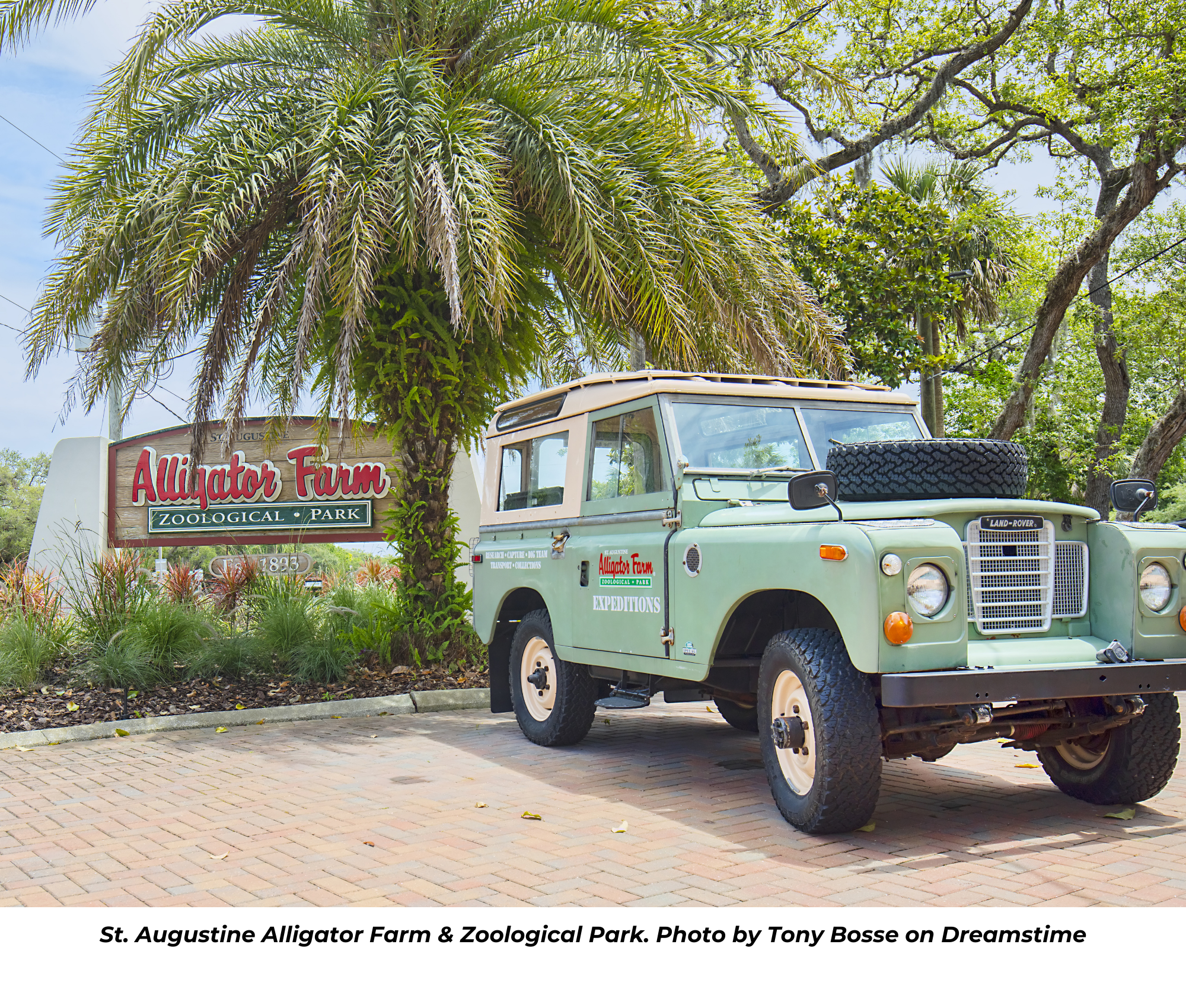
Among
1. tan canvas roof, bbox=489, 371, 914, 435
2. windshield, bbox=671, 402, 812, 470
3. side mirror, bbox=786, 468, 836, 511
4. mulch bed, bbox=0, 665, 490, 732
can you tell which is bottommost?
mulch bed, bbox=0, 665, 490, 732

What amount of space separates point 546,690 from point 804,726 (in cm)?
312

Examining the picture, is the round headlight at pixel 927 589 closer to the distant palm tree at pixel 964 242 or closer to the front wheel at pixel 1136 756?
the front wheel at pixel 1136 756

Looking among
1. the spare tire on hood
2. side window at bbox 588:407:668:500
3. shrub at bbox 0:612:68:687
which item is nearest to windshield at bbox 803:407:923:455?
side window at bbox 588:407:668:500

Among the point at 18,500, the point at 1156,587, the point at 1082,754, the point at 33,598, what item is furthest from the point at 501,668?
the point at 18,500

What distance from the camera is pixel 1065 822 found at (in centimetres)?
522

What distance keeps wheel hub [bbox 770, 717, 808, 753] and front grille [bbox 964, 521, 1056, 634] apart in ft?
3.12

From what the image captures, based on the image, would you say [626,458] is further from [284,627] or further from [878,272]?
[878,272]

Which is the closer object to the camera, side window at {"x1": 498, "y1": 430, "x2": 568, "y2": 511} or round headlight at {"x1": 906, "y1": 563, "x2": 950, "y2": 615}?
round headlight at {"x1": 906, "y1": 563, "x2": 950, "y2": 615}

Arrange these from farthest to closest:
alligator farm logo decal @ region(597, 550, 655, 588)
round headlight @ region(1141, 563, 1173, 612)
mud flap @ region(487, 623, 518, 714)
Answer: mud flap @ region(487, 623, 518, 714)
alligator farm logo decal @ region(597, 550, 655, 588)
round headlight @ region(1141, 563, 1173, 612)

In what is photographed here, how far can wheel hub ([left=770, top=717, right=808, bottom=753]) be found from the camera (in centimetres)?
495

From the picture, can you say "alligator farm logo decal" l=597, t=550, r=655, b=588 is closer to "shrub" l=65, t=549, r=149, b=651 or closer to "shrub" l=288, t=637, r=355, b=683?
"shrub" l=288, t=637, r=355, b=683

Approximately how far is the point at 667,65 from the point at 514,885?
7.71 meters

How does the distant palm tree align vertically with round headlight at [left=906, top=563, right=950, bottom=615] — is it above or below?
above

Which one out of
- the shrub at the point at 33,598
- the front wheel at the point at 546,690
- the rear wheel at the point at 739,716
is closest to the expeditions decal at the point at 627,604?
the front wheel at the point at 546,690
